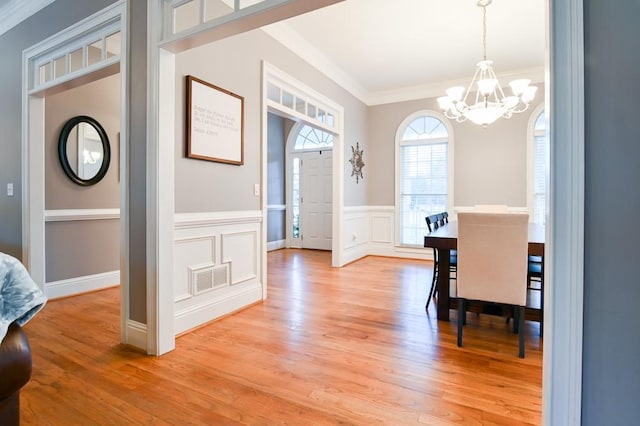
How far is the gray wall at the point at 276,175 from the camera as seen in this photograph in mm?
6758

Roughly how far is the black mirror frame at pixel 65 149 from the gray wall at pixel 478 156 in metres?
4.20

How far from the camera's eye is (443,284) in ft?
8.96

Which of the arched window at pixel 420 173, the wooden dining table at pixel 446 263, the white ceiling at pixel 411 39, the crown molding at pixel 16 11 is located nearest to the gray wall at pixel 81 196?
Result: the crown molding at pixel 16 11

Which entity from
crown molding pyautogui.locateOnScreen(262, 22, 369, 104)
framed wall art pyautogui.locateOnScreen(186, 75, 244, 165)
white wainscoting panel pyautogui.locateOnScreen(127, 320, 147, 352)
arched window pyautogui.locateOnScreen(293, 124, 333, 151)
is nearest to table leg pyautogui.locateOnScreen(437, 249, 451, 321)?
framed wall art pyautogui.locateOnScreen(186, 75, 244, 165)

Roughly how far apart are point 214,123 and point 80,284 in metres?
2.51

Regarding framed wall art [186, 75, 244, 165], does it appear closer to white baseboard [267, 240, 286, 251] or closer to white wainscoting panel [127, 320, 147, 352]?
white wainscoting panel [127, 320, 147, 352]

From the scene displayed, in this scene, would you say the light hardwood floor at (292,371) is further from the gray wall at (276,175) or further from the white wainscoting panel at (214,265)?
the gray wall at (276,175)

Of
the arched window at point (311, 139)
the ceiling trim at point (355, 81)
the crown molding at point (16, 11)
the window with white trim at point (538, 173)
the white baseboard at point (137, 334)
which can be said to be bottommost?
the white baseboard at point (137, 334)

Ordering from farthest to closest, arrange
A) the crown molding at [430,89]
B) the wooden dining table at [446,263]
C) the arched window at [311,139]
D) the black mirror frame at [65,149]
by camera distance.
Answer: the arched window at [311,139] → the crown molding at [430,89] → the black mirror frame at [65,149] → the wooden dining table at [446,263]

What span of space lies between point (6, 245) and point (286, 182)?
4686 millimetres

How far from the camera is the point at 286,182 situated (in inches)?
283

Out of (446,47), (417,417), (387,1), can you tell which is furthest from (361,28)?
(417,417)

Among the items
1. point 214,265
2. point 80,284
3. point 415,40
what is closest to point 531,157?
point 415,40

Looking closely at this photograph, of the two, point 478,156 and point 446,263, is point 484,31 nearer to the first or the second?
point 478,156
